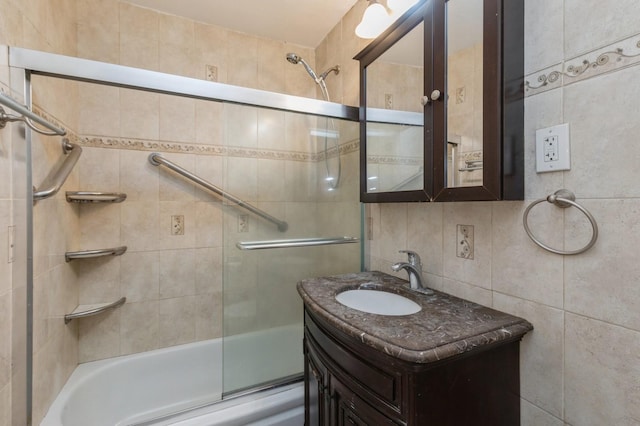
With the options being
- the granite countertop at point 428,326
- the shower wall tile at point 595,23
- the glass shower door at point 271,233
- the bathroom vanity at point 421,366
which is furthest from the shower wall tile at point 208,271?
the shower wall tile at point 595,23

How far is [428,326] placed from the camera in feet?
2.47

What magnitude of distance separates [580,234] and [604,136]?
23cm

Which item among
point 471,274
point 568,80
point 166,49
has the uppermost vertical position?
point 166,49

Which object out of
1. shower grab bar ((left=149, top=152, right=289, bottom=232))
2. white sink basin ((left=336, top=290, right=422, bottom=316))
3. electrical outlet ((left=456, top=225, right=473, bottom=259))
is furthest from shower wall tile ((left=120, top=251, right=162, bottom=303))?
electrical outlet ((left=456, top=225, right=473, bottom=259))

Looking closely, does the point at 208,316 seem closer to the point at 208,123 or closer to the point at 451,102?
the point at 208,123

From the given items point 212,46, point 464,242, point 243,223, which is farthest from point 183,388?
point 212,46

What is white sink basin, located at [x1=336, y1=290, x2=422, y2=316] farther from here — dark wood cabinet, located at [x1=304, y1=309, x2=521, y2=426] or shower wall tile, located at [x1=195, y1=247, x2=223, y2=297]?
shower wall tile, located at [x1=195, y1=247, x2=223, y2=297]

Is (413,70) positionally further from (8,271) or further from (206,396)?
(206,396)

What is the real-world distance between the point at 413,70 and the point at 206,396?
2.16 m

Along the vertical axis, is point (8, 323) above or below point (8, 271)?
below

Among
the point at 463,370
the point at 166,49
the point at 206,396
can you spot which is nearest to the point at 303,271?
the point at 463,370

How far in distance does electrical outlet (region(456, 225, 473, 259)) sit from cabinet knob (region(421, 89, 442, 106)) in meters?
0.46

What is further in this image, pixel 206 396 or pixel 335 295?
pixel 206 396

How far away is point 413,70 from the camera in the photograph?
1.07 m
